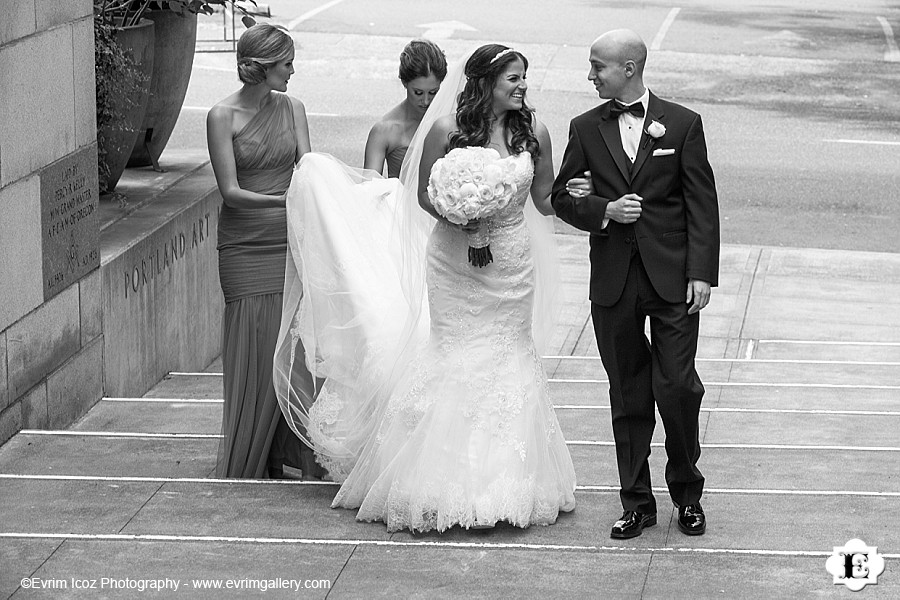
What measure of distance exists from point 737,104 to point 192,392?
41.2 ft

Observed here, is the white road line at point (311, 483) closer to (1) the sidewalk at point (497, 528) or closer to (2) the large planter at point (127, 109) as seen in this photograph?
(1) the sidewalk at point (497, 528)

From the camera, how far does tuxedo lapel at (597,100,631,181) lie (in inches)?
217

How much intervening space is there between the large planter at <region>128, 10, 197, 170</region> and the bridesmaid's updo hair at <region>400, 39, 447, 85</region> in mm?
3646

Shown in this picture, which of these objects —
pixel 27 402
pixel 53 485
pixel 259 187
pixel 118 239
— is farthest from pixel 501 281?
pixel 118 239

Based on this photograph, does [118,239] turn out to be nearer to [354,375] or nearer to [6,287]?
[6,287]

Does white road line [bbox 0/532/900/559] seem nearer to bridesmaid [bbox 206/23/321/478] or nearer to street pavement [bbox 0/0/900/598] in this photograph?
street pavement [bbox 0/0/900/598]

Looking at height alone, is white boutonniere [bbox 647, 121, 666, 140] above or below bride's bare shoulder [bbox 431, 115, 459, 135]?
above

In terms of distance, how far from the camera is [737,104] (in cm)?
1961

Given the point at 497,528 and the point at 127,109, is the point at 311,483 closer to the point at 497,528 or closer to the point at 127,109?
the point at 497,528

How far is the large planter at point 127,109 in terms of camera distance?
9602 mm

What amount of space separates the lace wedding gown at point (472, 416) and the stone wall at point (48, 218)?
202cm

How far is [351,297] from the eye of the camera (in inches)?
257

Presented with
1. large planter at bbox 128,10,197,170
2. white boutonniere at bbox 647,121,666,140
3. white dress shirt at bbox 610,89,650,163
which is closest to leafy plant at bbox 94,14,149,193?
large planter at bbox 128,10,197,170

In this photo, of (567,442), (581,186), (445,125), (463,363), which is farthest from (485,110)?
(567,442)
